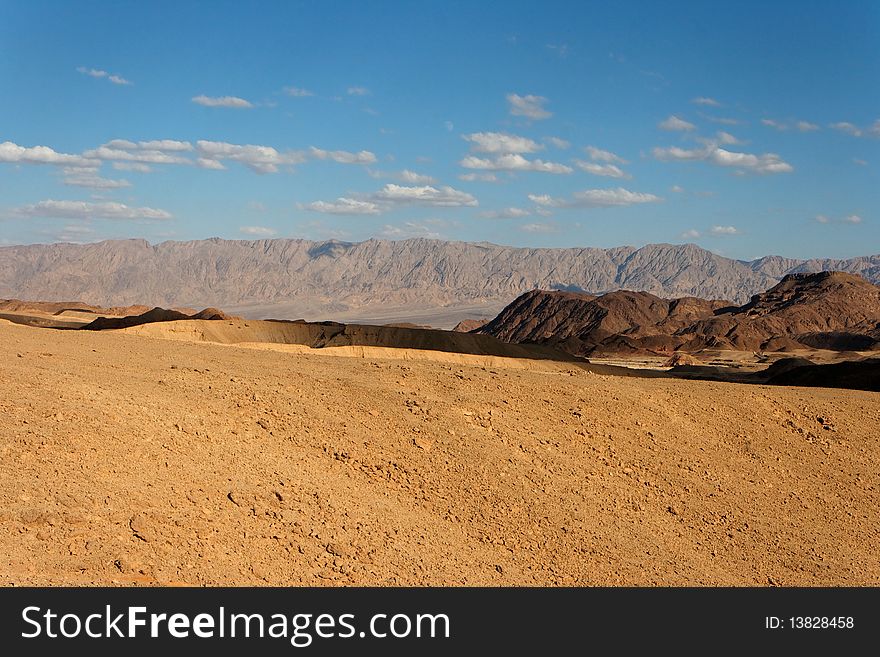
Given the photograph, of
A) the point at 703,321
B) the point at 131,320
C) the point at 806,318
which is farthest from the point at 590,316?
the point at 131,320

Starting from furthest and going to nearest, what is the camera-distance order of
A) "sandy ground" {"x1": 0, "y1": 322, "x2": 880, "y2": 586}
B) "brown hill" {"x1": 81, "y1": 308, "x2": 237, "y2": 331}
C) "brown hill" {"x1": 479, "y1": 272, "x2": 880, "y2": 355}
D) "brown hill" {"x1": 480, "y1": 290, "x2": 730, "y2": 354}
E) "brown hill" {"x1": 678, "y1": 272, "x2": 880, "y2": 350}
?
1. "brown hill" {"x1": 480, "y1": 290, "x2": 730, "y2": 354}
2. "brown hill" {"x1": 678, "y1": 272, "x2": 880, "y2": 350}
3. "brown hill" {"x1": 479, "y1": 272, "x2": 880, "y2": 355}
4. "brown hill" {"x1": 81, "y1": 308, "x2": 237, "y2": 331}
5. "sandy ground" {"x1": 0, "y1": 322, "x2": 880, "y2": 586}

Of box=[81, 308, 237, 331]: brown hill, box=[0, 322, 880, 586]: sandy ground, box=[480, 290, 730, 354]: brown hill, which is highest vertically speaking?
box=[480, 290, 730, 354]: brown hill

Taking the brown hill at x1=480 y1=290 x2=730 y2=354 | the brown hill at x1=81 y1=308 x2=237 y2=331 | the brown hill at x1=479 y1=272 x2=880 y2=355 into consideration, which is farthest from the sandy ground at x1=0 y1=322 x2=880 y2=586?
the brown hill at x1=480 y1=290 x2=730 y2=354

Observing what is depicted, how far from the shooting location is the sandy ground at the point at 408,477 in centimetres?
795

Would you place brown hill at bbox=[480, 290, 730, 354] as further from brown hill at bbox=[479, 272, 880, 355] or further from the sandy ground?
the sandy ground

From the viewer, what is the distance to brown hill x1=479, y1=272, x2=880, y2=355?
79312 mm

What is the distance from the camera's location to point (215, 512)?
8391 mm

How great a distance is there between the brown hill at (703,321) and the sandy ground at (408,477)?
61533 millimetres

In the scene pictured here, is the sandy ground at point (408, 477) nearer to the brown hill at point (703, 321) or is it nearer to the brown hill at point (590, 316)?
the brown hill at point (703, 321)

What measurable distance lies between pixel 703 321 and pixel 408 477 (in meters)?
88.9

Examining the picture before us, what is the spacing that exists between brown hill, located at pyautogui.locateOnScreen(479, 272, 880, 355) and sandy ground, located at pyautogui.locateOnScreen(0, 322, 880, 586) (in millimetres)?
61533

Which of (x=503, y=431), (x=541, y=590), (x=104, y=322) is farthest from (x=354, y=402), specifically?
(x=104, y=322)

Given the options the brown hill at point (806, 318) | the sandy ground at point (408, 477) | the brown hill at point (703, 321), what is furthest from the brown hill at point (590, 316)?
the sandy ground at point (408, 477)

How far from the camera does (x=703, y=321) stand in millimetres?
93688
